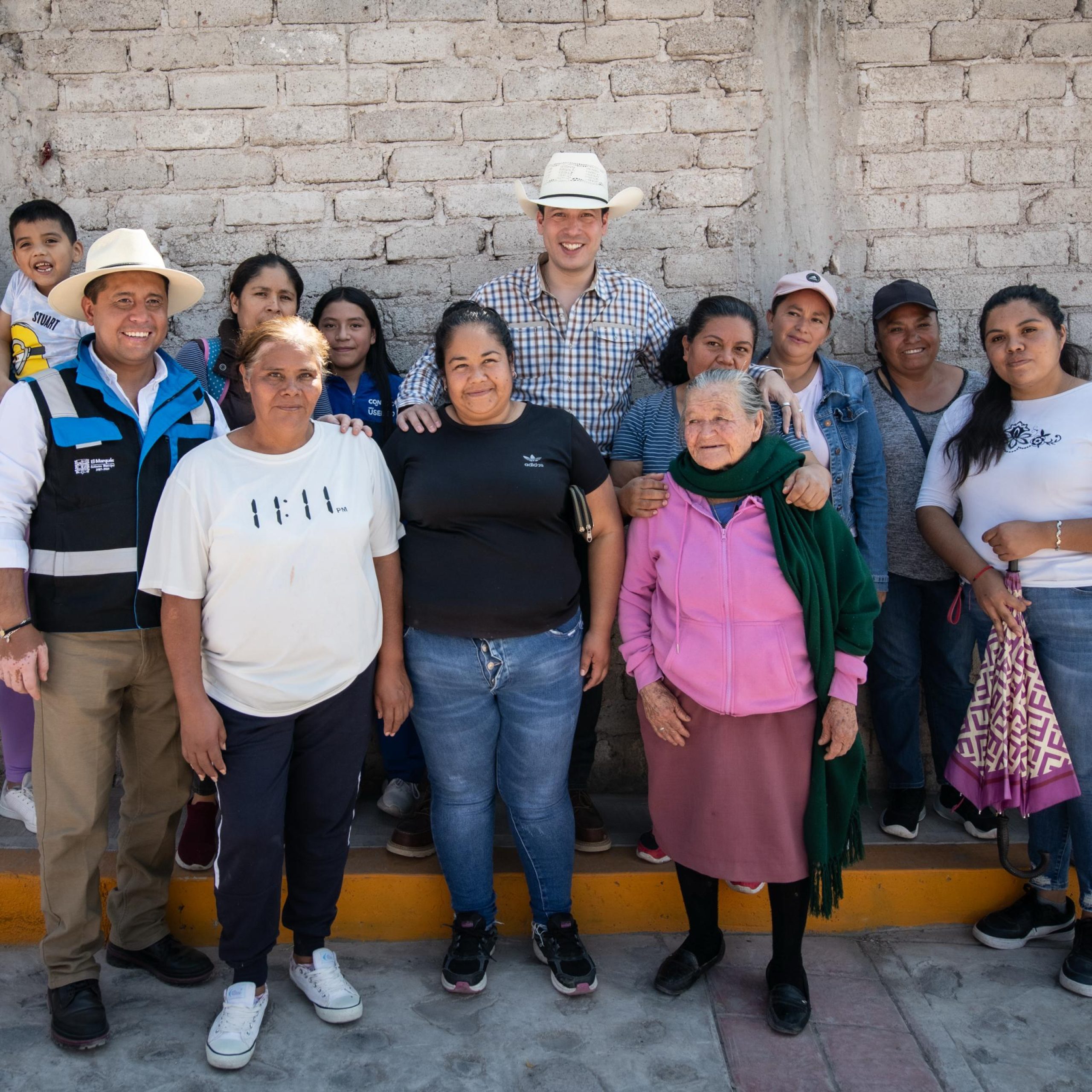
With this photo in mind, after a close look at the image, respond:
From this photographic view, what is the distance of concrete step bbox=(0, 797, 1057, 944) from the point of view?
3.23 metres

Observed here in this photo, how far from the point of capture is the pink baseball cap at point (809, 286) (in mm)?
3383

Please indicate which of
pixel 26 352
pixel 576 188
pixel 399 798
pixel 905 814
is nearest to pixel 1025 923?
pixel 905 814

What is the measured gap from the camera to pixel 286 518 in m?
2.54

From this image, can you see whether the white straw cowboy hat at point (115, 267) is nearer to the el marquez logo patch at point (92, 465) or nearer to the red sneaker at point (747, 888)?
the el marquez logo patch at point (92, 465)

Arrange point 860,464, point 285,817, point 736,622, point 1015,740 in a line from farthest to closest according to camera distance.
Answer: point 860,464
point 1015,740
point 285,817
point 736,622

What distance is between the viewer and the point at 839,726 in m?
2.63

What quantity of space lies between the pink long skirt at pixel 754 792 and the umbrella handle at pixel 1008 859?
30.5 inches

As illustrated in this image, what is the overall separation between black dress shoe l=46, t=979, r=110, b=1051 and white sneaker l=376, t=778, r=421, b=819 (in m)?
1.16

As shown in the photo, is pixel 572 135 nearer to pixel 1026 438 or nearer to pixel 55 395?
pixel 1026 438

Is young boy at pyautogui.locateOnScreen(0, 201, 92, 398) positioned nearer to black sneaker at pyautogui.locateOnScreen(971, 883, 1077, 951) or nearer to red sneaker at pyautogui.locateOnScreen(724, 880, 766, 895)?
red sneaker at pyautogui.locateOnScreen(724, 880, 766, 895)

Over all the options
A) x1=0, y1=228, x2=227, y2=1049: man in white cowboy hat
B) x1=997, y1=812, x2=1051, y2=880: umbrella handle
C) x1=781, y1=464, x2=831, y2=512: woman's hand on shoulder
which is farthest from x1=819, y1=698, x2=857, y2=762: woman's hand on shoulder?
x1=0, y1=228, x2=227, y2=1049: man in white cowboy hat

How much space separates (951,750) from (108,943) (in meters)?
2.94

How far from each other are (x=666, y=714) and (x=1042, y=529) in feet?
4.18

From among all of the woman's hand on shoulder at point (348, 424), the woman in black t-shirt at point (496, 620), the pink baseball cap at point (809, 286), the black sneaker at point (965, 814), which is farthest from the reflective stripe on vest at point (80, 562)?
the black sneaker at point (965, 814)
